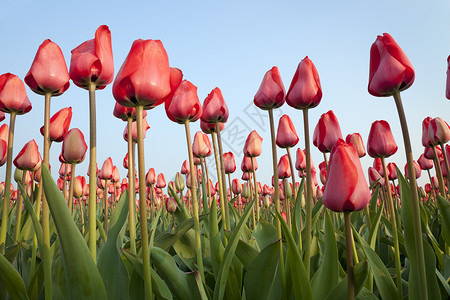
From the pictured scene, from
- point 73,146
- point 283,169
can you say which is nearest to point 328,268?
point 73,146

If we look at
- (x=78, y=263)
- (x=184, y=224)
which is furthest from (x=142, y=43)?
(x=184, y=224)

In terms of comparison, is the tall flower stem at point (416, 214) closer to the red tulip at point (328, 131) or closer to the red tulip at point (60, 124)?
the red tulip at point (328, 131)

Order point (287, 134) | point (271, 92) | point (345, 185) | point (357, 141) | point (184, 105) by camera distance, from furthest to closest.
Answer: point (357, 141) → point (287, 134) → point (271, 92) → point (184, 105) → point (345, 185)

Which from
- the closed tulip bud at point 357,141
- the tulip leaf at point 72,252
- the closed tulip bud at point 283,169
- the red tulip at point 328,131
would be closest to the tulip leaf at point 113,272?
the tulip leaf at point 72,252

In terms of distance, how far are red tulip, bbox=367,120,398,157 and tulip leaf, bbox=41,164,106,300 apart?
5.57 feet

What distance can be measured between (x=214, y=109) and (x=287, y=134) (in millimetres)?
653

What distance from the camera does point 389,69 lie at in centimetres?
129

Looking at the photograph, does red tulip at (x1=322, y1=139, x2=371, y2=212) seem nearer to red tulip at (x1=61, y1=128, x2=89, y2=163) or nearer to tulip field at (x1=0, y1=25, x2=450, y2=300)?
tulip field at (x1=0, y1=25, x2=450, y2=300)

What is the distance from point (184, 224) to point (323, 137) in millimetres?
938

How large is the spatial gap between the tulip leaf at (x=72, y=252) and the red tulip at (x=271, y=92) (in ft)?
4.03

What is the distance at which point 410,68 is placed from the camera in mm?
1264

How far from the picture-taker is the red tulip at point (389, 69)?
127 cm

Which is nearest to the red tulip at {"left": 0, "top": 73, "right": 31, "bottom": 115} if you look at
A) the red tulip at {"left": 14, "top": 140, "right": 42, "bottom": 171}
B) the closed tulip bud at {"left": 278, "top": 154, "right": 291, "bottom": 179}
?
the red tulip at {"left": 14, "top": 140, "right": 42, "bottom": 171}

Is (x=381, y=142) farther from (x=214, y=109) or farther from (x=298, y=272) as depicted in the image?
(x=298, y=272)
